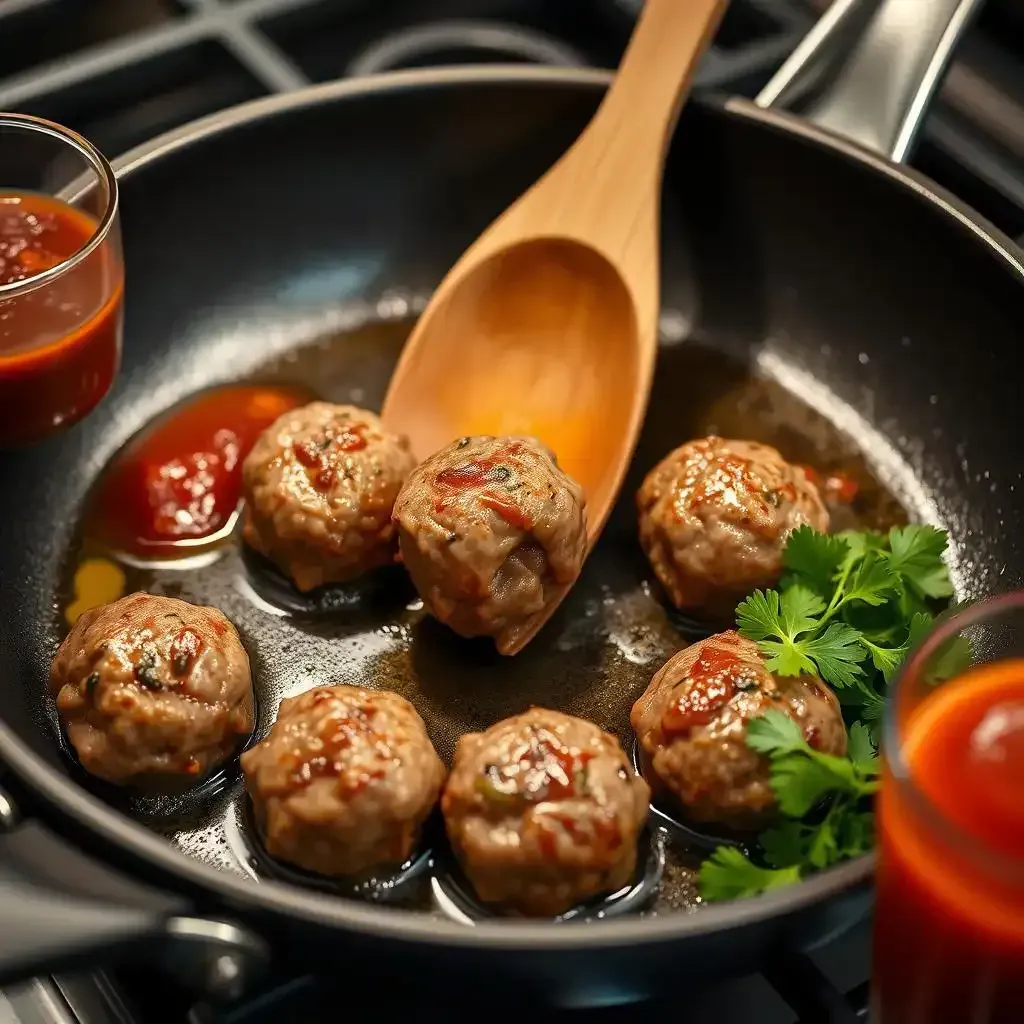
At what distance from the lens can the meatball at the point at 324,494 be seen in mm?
1932

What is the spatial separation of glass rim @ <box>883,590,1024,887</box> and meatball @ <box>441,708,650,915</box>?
47cm

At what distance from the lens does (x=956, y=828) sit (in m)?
1.11

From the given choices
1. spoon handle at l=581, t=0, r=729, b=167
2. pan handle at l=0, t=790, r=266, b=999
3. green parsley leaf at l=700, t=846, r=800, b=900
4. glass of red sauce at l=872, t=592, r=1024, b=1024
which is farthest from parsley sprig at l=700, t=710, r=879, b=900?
spoon handle at l=581, t=0, r=729, b=167

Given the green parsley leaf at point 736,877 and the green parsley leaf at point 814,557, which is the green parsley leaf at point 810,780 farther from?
the green parsley leaf at point 814,557

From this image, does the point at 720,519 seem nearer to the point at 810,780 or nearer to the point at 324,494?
the point at 810,780

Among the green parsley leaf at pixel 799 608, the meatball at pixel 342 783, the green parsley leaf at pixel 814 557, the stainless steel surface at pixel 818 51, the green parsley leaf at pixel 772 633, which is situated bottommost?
the meatball at pixel 342 783

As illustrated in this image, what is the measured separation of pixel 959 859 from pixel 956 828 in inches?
1.6

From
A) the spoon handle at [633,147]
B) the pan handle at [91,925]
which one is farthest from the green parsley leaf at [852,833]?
the spoon handle at [633,147]

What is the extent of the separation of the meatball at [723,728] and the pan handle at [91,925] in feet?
1.98

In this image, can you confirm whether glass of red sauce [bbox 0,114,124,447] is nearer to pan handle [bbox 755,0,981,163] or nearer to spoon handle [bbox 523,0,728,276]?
spoon handle [bbox 523,0,728,276]

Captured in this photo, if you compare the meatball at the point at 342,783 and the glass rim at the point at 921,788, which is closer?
the glass rim at the point at 921,788

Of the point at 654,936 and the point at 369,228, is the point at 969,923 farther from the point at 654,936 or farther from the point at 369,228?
the point at 369,228

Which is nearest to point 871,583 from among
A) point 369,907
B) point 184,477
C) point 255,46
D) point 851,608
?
point 851,608

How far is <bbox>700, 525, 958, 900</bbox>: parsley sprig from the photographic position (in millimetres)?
1583
